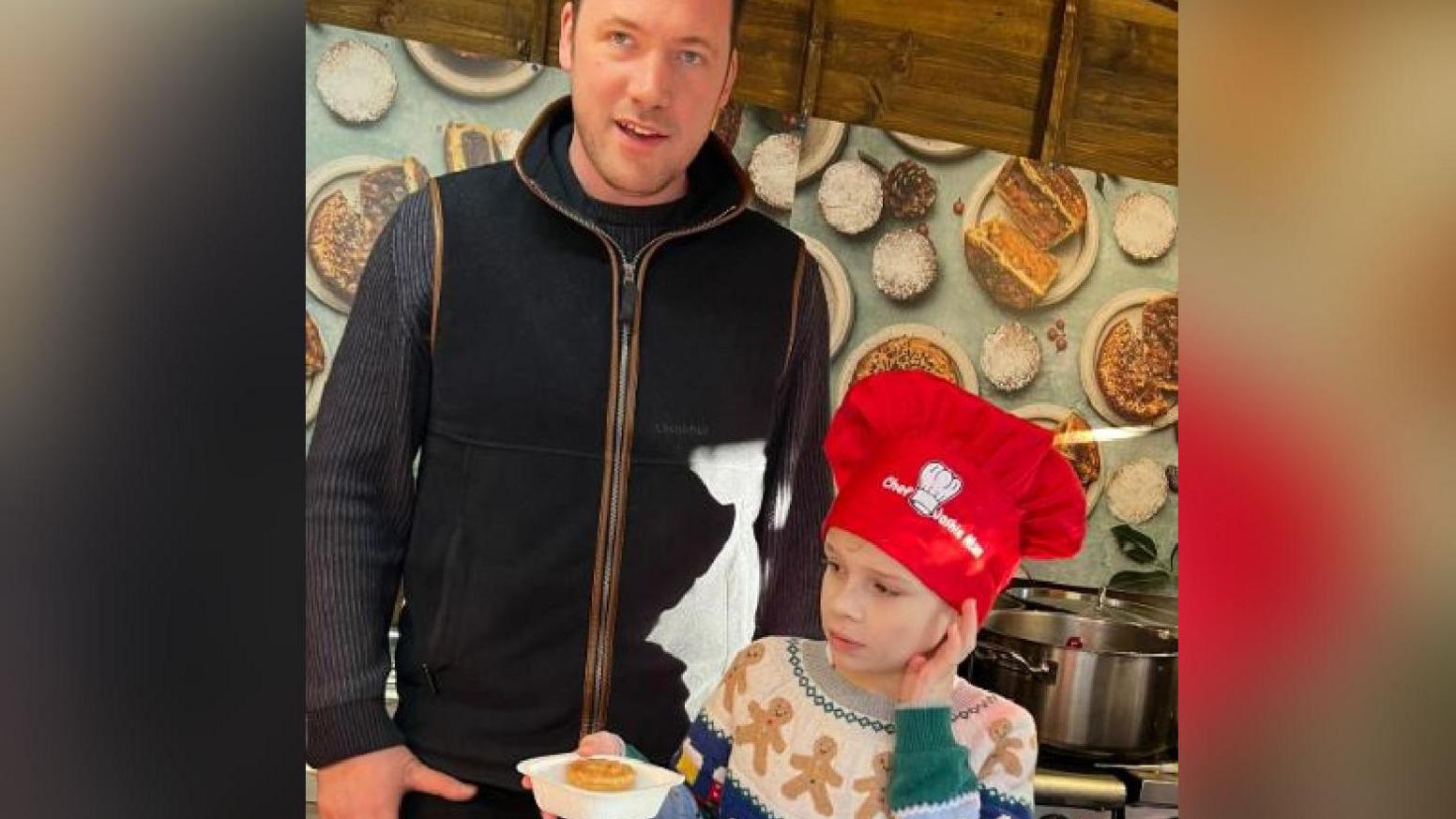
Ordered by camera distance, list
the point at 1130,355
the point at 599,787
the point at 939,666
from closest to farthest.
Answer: the point at 599,787 < the point at 939,666 < the point at 1130,355

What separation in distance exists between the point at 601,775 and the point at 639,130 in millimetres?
733

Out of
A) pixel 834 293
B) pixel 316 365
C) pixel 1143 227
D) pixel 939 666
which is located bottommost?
pixel 939 666

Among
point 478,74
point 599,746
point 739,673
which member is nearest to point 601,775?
point 599,746

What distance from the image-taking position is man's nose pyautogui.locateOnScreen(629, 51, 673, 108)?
1.45 metres

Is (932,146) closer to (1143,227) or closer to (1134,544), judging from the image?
(1143,227)

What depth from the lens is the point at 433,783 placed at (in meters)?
1.46

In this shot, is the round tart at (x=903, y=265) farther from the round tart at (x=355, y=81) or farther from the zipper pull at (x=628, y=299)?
the round tart at (x=355, y=81)

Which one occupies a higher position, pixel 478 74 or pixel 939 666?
pixel 478 74

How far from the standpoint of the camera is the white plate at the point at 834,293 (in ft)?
5.27

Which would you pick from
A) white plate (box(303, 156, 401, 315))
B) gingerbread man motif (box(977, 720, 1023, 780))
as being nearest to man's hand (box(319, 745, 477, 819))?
white plate (box(303, 156, 401, 315))

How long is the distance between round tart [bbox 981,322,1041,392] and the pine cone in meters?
0.20

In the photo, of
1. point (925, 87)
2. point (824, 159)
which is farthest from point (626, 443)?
point (925, 87)
